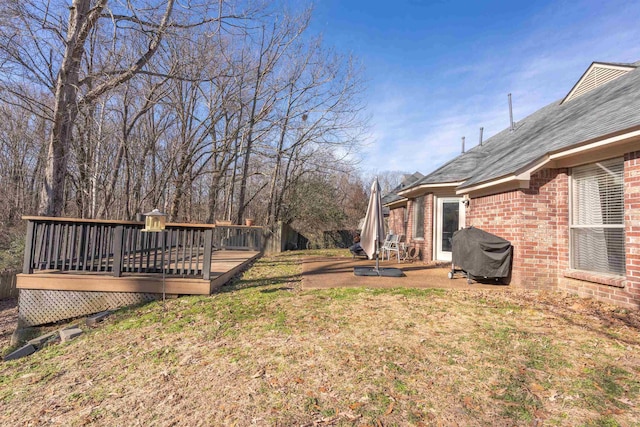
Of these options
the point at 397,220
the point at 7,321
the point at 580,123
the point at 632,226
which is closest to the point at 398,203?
the point at 397,220

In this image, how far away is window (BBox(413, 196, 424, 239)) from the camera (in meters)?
10.3

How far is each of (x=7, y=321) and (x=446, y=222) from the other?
11.6m

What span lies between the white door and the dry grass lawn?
14.2 ft

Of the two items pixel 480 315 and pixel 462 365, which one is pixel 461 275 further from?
pixel 462 365

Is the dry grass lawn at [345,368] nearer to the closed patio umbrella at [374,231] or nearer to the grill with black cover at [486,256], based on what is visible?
the grill with black cover at [486,256]

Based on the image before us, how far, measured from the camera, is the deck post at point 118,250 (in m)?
5.48

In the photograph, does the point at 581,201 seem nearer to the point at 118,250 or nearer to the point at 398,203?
the point at 118,250

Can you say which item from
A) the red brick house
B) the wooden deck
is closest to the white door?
the red brick house

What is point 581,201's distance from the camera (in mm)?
5211

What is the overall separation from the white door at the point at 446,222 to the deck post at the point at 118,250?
7999 millimetres

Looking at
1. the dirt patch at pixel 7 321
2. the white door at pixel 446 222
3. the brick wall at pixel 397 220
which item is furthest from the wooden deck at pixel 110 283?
the brick wall at pixel 397 220

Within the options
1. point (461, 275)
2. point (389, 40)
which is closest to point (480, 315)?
point (461, 275)

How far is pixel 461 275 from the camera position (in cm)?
699

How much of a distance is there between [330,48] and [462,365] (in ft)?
55.7
